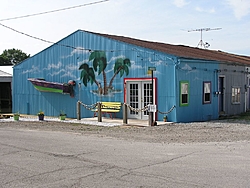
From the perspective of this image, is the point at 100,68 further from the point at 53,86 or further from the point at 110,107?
the point at 53,86

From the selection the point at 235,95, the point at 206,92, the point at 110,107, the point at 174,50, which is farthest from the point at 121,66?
the point at 235,95

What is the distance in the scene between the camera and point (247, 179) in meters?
7.08

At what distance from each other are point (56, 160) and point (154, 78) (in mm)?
10293

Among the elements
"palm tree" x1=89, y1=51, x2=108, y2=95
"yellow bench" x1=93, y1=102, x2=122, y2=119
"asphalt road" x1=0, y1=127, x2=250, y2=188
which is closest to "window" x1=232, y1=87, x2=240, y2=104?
"yellow bench" x1=93, y1=102, x2=122, y2=119

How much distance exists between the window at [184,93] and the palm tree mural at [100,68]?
10.1 feet

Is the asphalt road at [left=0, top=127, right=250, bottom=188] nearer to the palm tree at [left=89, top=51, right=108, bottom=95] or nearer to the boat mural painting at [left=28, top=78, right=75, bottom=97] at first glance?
the palm tree at [left=89, top=51, right=108, bottom=95]

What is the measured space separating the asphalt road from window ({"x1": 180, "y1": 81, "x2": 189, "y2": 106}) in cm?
649

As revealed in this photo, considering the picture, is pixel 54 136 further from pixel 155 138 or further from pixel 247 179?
pixel 247 179

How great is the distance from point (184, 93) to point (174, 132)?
4.07m

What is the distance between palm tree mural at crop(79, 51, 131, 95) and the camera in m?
19.9

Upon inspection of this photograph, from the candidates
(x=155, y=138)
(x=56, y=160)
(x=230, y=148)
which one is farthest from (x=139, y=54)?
(x=56, y=160)

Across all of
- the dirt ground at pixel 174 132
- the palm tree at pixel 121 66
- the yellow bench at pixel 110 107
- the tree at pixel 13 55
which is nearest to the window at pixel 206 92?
the dirt ground at pixel 174 132

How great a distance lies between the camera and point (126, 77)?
19.8 m

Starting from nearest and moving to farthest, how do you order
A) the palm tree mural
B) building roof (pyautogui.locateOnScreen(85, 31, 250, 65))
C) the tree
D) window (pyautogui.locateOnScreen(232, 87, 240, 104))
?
building roof (pyautogui.locateOnScreen(85, 31, 250, 65))
the palm tree mural
window (pyautogui.locateOnScreen(232, 87, 240, 104))
the tree
